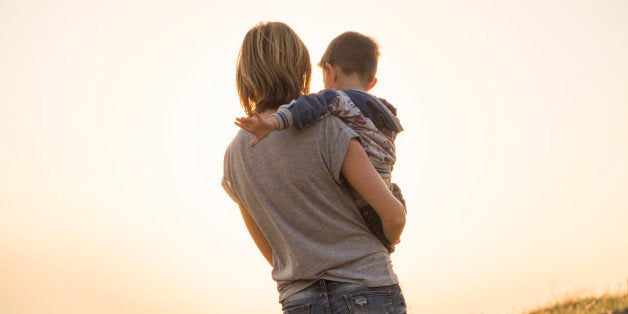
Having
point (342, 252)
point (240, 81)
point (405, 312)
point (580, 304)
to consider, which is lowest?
point (580, 304)

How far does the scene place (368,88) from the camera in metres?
3.36

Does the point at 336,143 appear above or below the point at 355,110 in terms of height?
below

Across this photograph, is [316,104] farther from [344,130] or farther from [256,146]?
[256,146]

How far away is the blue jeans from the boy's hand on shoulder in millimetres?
625

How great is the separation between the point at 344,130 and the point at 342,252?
45 centimetres

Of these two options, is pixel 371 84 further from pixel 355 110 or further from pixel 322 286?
pixel 322 286

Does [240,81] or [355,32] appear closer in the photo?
[240,81]

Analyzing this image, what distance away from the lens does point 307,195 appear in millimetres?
2926

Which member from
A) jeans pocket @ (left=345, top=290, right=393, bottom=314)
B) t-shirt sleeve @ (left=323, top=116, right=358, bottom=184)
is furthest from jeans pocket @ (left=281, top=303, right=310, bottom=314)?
t-shirt sleeve @ (left=323, top=116, right=358, bottom=184)

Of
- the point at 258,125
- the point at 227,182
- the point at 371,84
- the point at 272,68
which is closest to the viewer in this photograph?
the point at 258,125

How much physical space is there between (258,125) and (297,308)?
0.75 m

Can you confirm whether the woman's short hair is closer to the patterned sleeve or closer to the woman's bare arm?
the patterned sleeve

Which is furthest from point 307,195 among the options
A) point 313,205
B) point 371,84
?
point 371,84

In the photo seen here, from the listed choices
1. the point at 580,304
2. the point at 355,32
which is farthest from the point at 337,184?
the point at 580,304
